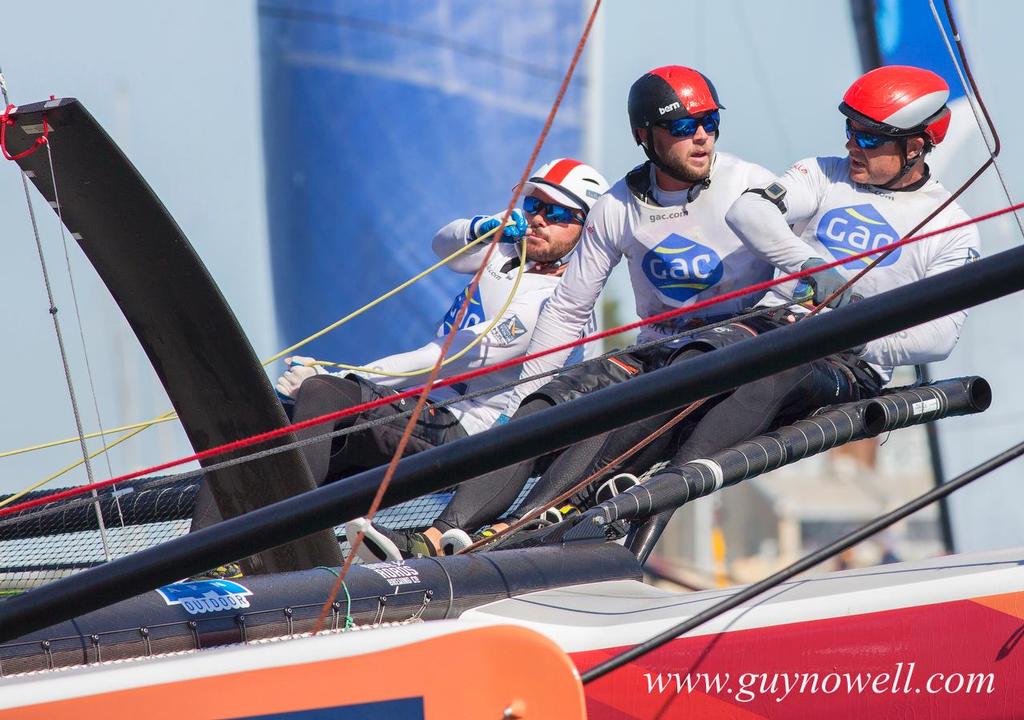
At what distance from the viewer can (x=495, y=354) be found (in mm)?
4090

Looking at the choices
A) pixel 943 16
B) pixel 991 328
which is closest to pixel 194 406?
pixel 943 16

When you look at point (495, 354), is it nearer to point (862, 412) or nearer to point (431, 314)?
point (862, 412)

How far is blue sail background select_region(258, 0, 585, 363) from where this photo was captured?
9906 mm

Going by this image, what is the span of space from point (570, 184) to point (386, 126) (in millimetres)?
6285

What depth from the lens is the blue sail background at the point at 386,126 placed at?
991cm

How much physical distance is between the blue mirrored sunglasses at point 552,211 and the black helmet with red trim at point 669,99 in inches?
25.1

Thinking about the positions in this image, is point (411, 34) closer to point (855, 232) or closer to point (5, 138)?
point (855, 232)

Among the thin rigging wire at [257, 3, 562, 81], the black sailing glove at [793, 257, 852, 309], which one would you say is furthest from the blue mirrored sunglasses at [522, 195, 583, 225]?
the thin rigging wire at [257, 3, 562, 81]

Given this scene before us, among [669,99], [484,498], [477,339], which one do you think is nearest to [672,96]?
[669,99]

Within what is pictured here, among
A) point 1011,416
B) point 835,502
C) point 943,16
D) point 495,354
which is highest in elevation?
point 943,16

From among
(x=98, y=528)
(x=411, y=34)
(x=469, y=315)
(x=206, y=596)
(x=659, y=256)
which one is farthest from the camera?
(x=411, y=34)

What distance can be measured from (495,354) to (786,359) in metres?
2.10

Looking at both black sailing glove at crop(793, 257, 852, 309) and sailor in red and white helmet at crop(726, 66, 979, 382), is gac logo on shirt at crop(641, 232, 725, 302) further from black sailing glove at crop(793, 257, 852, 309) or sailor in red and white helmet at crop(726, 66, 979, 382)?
black sailing glove at crop(793, 257, 852, 309)

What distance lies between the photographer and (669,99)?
3.55 metres
